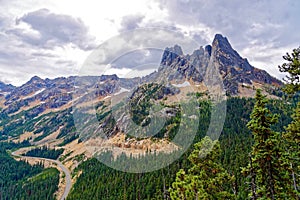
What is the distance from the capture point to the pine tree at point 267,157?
1866 centimetres

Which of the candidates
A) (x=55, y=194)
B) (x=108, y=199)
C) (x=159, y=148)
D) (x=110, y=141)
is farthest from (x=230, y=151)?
(x=110, y=141)

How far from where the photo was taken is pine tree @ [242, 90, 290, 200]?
61.2ft

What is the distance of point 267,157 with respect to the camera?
18859mm

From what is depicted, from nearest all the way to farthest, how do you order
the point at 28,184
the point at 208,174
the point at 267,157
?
the point at 267,157, the point at 208,174, the point at 28,184

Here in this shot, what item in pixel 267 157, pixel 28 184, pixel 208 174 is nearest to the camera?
pixel 267 157

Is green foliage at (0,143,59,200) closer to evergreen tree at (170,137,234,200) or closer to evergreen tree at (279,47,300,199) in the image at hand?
evergreen tree at (170,137,234,200)

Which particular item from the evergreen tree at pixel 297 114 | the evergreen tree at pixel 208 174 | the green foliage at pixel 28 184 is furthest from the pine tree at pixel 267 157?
the green foliage at pixel 28 184

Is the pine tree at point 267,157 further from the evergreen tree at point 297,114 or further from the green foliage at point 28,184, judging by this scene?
the green foliage at point 28,184

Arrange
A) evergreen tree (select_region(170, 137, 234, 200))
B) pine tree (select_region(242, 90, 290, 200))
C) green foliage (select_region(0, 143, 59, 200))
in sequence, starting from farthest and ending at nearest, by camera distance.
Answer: green foliage (select_region(0, 143, 59, 200)), evergreen tree (select_region(170, 137, 234, 200)), pine tree (select_region(242, 90, 290, 200))

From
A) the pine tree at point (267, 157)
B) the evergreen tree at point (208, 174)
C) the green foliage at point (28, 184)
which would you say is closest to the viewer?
the pine tree at point (267, 157)

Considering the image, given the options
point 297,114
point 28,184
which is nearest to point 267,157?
point 297,114

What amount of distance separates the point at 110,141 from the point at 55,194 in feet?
202

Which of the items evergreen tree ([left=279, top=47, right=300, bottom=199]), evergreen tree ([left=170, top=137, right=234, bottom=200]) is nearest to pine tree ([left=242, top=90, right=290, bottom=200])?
evergreen tree ([left=279, top=47, right=300, bottom=199])

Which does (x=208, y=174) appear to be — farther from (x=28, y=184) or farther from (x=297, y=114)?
(x=28, y=184)
